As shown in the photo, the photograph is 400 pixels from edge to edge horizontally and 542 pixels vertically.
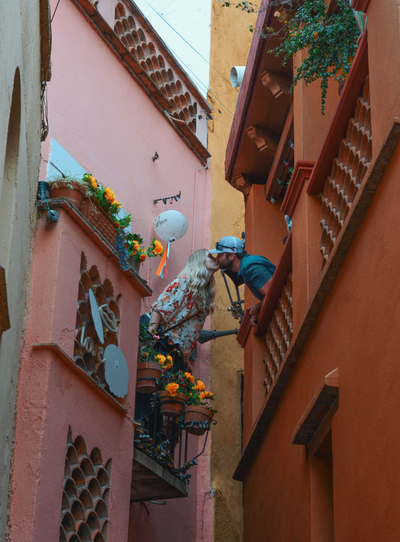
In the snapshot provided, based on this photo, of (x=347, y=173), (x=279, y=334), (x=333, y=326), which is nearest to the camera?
(x=333, y=326)

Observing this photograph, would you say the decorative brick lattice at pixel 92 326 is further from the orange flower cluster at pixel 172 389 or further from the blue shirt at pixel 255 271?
the blue shirt at pixel 255 271

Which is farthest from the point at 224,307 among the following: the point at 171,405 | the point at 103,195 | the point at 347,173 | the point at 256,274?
the point at 347,173

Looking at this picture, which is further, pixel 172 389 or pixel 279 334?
pixel 172 389

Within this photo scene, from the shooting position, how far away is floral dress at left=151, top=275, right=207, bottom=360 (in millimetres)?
9797

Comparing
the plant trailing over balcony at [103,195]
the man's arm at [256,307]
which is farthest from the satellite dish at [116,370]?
the man's arm at [256,307]

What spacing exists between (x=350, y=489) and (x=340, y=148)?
8.22 ft

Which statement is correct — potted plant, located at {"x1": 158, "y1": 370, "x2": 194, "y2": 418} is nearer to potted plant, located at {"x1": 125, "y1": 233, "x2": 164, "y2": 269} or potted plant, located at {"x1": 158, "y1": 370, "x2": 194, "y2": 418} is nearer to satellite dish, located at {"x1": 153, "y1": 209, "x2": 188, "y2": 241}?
potted plant, located at {"x1": 125, "y1": 233, "x2": 164, "y2": 269}

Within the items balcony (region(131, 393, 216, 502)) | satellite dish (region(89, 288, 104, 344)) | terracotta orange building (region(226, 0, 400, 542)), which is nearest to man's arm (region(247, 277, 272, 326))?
terracotta orange building (region(226, 0, 400, 542))

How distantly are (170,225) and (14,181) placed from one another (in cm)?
519


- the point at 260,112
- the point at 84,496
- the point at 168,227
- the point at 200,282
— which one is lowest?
the point at 84,496

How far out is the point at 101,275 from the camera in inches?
303

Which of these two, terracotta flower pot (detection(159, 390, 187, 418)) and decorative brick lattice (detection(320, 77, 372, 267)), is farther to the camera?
terracotta flower pot (detection(159, 390, 187, 418))

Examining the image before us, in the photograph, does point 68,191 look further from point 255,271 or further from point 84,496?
point 84,496

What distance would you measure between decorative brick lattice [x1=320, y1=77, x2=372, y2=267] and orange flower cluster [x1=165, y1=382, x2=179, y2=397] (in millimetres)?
2748
